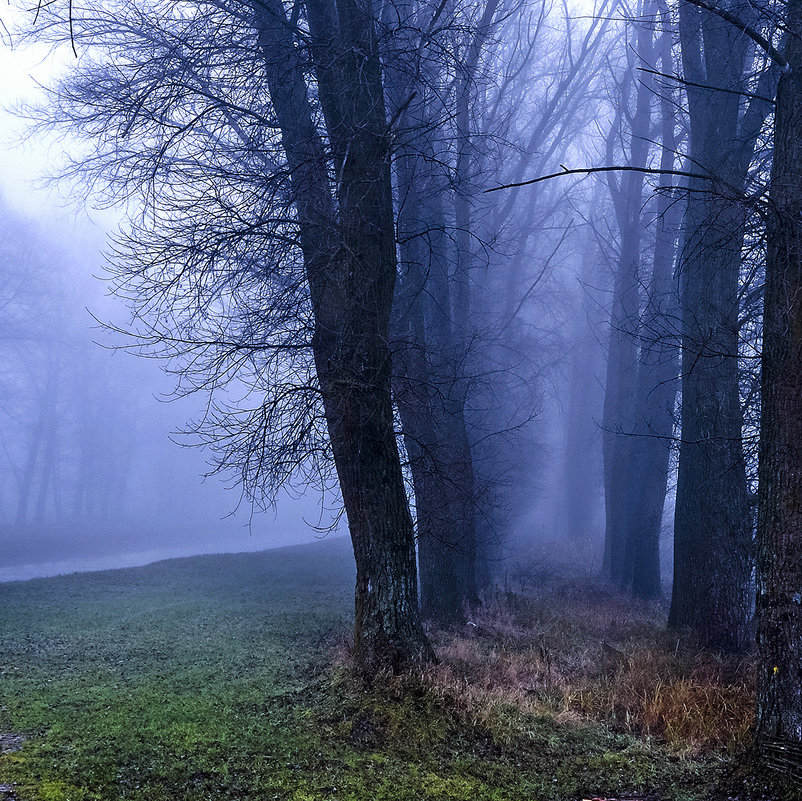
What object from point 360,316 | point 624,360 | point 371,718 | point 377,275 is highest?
point 624,360

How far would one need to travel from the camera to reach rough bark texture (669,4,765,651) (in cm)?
806

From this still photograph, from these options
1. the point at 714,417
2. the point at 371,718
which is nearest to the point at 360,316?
the point at 371,718

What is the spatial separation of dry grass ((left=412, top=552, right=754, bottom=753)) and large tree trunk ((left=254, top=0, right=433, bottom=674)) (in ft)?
2.79

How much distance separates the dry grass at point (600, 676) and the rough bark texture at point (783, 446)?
86 cm

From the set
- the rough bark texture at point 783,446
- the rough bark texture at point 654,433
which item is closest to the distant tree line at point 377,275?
the rough bark texture at point 783,446

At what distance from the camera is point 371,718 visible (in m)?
5.87

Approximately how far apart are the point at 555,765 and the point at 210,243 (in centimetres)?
565

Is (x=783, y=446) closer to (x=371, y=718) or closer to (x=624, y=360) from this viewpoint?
(x=371, y=718)

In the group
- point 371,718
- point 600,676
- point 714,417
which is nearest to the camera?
point 371,718

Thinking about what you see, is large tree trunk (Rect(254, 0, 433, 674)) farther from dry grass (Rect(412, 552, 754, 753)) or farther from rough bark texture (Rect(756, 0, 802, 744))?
rough bark texture (Rect(756, 0, 802, 744))

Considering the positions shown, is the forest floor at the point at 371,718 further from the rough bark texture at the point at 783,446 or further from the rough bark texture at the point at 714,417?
the rough bark texture at the point at 714,417

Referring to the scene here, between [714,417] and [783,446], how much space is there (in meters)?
3.65

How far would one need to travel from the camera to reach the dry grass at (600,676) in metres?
5.80

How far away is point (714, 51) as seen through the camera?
8.97 meters
